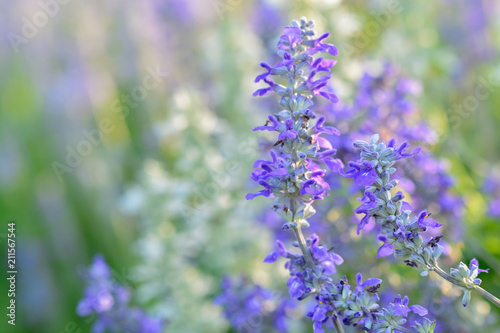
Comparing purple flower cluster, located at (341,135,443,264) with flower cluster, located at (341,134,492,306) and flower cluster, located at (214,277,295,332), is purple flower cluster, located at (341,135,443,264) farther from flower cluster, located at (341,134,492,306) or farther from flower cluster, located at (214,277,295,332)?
flower cluster, located at (214,277,295,332)

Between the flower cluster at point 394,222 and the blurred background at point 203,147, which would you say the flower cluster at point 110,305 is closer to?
the blurred background at point 203,147

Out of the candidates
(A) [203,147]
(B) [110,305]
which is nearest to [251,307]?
(B) [110,305]

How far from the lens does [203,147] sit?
321 centimetres

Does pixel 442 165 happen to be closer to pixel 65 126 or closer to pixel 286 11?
pixel 286 11

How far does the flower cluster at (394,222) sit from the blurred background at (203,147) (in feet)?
2.83

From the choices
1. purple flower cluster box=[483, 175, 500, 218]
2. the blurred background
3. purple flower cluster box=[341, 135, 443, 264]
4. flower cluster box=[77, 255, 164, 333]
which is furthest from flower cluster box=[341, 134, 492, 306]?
purple flower cluster box=[483, 175, 500, 218]

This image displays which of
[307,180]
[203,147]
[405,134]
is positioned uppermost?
[203,147]

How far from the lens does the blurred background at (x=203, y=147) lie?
7.43 ft

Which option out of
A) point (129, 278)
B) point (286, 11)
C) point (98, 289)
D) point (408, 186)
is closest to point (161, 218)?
point (129, 278)

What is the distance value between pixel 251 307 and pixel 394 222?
96cm

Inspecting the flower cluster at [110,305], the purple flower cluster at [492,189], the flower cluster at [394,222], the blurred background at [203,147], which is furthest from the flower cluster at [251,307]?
the purple flower cluster at [492,189]

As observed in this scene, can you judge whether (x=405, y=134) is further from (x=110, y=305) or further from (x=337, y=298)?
(x=110, y=305)

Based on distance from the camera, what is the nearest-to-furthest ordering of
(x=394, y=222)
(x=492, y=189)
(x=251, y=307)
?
(x=394, y=222), (x=251, y=307), (x=492, y=189)

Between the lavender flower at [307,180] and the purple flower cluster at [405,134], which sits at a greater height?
the purple flower cluster at [405,134]
